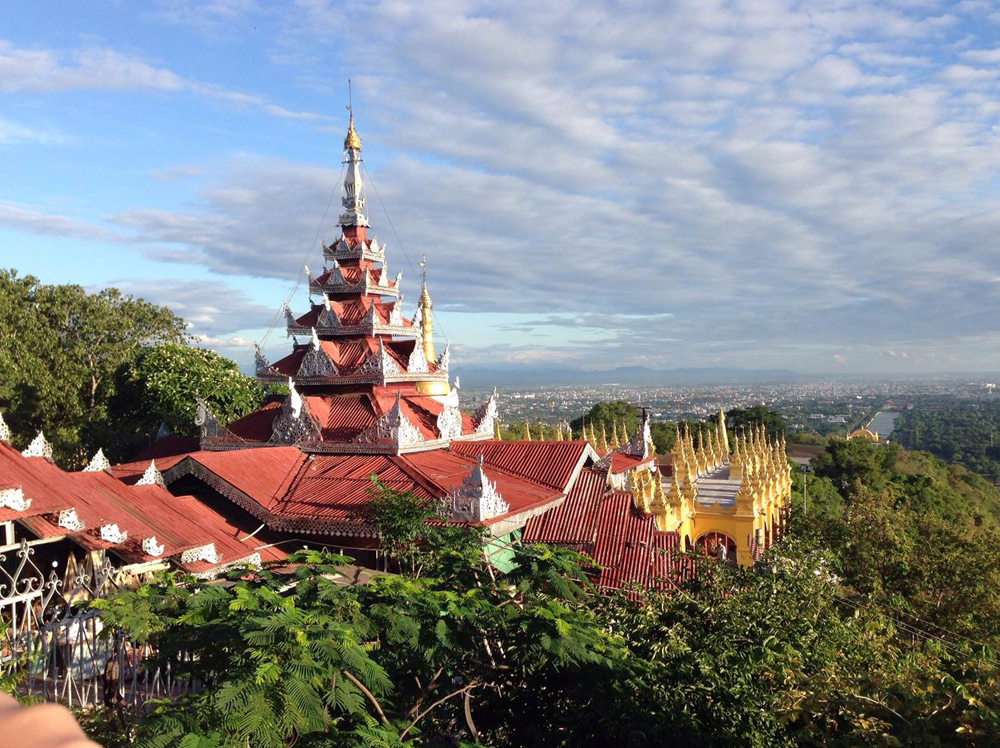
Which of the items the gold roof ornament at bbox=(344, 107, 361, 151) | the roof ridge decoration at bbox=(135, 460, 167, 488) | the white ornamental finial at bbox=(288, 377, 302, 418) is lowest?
the roof ridge decoration at bbox=(135, 460, 167, 488)

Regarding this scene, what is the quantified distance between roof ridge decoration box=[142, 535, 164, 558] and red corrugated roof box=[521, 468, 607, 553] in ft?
21.2

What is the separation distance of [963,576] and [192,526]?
1598 centimetres

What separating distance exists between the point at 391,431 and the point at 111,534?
6.33 metres

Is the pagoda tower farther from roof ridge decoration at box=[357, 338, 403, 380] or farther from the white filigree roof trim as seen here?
the white filigree roof trim

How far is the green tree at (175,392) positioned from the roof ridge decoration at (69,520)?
14860 millimetres

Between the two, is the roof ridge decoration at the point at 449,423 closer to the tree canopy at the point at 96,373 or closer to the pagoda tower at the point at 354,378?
the pagoda tower at the point at 354,378

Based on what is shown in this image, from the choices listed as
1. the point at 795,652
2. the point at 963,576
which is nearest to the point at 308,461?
the point at 795,652

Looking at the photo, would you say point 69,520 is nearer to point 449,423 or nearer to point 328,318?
point 449,423

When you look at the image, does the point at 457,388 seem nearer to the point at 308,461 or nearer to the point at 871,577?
the point at 308,461

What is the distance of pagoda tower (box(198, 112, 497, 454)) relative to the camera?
1575 cm

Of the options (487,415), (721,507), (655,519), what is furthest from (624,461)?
(655,519)

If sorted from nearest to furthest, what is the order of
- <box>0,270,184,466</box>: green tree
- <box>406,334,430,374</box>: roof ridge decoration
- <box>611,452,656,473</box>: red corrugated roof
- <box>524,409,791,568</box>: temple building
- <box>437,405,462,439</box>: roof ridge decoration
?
<box>524,409,791,568</box>: temple building, <box>437,405,462,439</box>: roof ridge decoration, <box>406,334,430,374</box>: roof ridge decoration, <box>611,452,656,473</box>: red corrugated roof, <box>0,270,184,466</box>: green tree

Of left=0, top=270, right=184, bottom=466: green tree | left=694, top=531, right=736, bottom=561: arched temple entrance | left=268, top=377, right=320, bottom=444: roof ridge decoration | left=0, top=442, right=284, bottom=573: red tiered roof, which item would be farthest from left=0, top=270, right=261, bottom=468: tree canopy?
left=694, top=531, right=736, bottom=561: arched temple entrance

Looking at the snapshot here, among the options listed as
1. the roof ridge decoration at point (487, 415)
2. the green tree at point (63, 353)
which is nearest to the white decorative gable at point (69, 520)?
the roof ridge decoration at point (487, 415)
